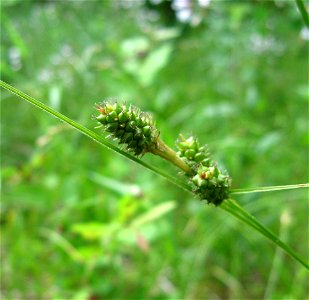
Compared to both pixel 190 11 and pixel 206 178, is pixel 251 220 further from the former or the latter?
pixel 190 11

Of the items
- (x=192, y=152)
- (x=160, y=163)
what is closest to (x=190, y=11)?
(x=160, y=163)

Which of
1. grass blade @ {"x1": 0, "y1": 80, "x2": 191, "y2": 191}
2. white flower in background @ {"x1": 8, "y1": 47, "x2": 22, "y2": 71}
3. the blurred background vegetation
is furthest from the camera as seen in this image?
white flower in background @ {"x1": 8, "y1": 47, "x2": 22, "y2": 71}

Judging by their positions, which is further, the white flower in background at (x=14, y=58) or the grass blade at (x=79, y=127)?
the white flower in background at (x=14, y=58)

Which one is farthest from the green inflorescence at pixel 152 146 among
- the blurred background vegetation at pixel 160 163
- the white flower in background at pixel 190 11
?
the white flower in background at pixel 190 11

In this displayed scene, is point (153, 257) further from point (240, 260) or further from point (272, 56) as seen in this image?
point (272, 56)

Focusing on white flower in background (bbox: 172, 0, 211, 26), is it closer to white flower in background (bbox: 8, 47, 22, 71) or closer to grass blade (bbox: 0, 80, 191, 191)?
white flower in background (bbox: 8, 47, 22, 71)

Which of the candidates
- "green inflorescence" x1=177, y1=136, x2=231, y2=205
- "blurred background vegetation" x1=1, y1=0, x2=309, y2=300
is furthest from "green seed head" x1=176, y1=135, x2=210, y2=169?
"blurred background vegetation" x1=1, y1=0, x2=309, y2=300

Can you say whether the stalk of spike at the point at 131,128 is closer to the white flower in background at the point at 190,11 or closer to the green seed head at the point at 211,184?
the green seed head at the point at 211,184

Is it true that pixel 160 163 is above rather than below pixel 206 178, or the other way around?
above
